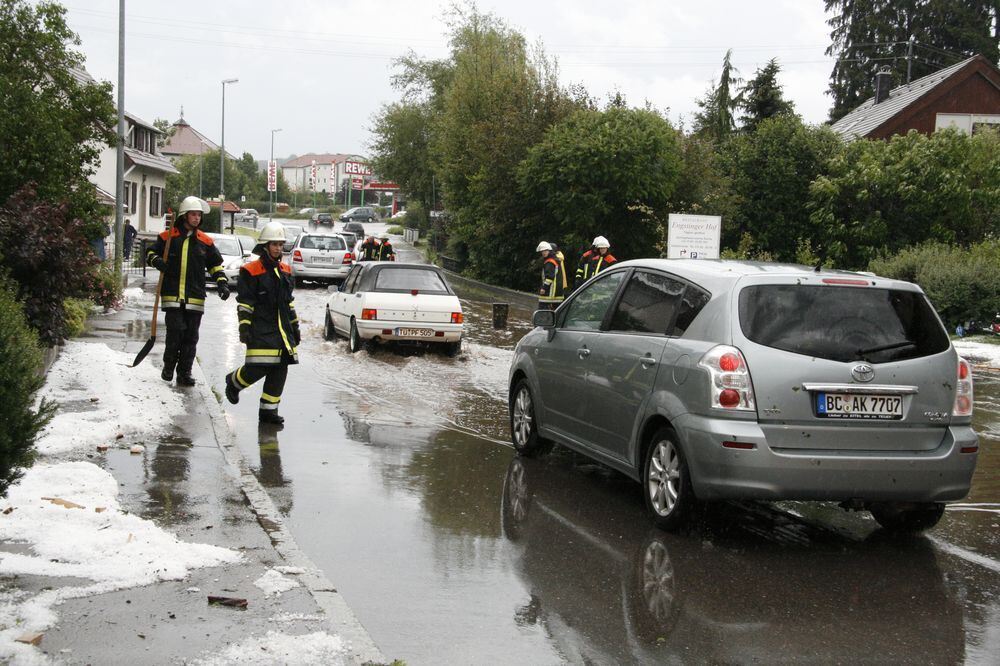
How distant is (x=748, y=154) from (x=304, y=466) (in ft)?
86.8

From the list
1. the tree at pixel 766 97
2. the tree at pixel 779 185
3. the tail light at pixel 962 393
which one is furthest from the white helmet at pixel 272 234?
the tree at pixel 766 97

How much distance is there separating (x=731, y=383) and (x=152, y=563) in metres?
3.21

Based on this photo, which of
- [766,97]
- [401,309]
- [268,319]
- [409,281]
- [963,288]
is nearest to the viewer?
[268,319]

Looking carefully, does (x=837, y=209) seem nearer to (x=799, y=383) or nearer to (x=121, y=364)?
(x=121, y=364)

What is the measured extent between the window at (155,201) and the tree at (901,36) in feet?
125

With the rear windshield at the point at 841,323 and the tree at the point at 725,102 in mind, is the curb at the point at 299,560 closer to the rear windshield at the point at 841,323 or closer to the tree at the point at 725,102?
the rear windshield at the point at 841,323

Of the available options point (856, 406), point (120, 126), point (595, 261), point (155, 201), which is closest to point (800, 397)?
point (856, 406)

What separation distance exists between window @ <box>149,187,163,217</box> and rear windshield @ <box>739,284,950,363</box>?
192 ft

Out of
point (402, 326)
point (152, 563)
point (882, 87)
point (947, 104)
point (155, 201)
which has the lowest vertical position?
point (152, 563)

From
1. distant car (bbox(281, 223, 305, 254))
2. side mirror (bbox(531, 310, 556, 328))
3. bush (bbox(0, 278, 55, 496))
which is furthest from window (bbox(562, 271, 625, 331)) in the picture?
distant car (bbox(281, 223, 305, 254))

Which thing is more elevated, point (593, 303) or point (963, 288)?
point (963, 288)

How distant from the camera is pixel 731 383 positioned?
629 centimetres

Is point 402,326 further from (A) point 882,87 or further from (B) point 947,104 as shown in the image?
(A) point 882,87

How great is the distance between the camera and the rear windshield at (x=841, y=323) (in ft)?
20.9
